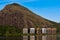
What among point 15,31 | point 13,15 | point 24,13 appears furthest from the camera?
point 24,13

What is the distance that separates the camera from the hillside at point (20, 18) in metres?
99.8

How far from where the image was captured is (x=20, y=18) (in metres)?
106

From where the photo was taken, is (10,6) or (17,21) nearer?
(17,21)

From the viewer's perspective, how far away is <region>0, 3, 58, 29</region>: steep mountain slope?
99875mm

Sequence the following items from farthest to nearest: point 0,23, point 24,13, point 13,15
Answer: point 24,13, point 13,15, point 0,23

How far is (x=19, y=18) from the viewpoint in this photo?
104875mm

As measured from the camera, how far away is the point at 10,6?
376 ft

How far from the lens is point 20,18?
10594 cm

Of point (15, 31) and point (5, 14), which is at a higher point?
point (5, 14)

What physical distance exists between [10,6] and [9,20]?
11.7 meters

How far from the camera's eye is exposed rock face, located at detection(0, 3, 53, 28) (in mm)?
99875

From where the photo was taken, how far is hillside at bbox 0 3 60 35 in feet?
327

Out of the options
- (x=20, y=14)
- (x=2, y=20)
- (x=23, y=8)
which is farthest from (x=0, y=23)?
(x=23, y=8)

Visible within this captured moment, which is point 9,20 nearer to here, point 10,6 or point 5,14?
point 5,14
